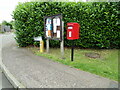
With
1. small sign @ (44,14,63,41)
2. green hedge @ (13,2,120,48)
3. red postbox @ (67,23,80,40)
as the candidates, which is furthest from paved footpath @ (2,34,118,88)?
green hedge @ (13,2,120,48)

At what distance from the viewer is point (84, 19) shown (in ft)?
21.5

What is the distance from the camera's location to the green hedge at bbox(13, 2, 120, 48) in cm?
631

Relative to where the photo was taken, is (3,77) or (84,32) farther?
(84,32)

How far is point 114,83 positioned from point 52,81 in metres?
1.66

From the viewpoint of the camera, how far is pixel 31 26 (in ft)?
22.8

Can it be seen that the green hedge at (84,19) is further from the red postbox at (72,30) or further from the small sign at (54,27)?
the red postbox at (72,30)

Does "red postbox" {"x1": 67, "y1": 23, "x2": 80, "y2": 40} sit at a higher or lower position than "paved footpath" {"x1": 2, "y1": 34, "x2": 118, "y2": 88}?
higher

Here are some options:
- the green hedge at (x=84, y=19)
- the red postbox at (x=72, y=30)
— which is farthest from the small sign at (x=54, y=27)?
the green hedge at (x=84, y=19)

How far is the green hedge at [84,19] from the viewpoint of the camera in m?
6.31

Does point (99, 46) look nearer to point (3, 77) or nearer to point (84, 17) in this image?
point (84, 17)

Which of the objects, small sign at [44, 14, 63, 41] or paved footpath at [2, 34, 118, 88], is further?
small sign at [44, 14, 63, 41]

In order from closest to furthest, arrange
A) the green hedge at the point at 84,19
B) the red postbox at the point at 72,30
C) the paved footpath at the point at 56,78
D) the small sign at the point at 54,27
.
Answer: the paved footpath at the point at 56,78 < the red postbox at the point at 72,30 < the small sign at the point at 54,27 < the green hedge at the point at 84,19

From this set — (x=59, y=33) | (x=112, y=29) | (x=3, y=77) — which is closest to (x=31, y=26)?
(x=59, y=33)

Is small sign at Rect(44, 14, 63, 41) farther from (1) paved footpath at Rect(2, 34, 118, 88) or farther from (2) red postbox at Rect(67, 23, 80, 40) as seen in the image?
(1) paved footpath at Rect(2, 34, 118, 88)
